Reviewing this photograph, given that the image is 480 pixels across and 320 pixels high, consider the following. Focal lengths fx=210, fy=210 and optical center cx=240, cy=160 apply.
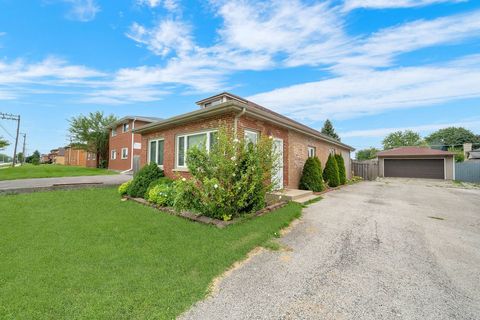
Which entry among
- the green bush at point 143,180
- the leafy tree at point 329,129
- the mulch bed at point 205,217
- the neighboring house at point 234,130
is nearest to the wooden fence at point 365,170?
the neighboring house at point 234,130

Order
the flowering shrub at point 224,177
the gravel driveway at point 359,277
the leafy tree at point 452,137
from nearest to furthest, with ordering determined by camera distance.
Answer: the gravel driveway at point 359,277, the flowering shrub at point 224,177, the leafy tree at point 452,137

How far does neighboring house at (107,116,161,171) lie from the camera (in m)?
19.3

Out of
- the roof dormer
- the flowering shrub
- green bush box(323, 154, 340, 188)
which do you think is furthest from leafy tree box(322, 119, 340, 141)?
the flowering shrub

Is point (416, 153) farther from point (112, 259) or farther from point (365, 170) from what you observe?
point (112, 259)

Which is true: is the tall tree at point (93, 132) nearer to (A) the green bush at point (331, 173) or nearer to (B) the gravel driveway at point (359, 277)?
(A) the green bush at point (331, 173)

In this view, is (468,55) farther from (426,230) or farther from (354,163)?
(354,163)

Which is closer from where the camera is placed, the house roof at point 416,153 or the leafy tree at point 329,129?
the house roof at point 416,153

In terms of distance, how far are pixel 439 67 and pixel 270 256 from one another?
12.5 m

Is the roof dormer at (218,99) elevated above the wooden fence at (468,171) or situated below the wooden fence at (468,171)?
above

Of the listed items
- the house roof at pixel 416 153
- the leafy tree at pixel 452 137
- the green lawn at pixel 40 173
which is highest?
the leafy tree at pixel 452 137

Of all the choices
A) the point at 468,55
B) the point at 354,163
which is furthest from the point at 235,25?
the point at 354,163

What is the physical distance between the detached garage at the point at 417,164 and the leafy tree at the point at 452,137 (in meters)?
41.5

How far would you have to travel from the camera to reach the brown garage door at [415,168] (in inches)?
803

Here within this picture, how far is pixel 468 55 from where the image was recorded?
928cm
